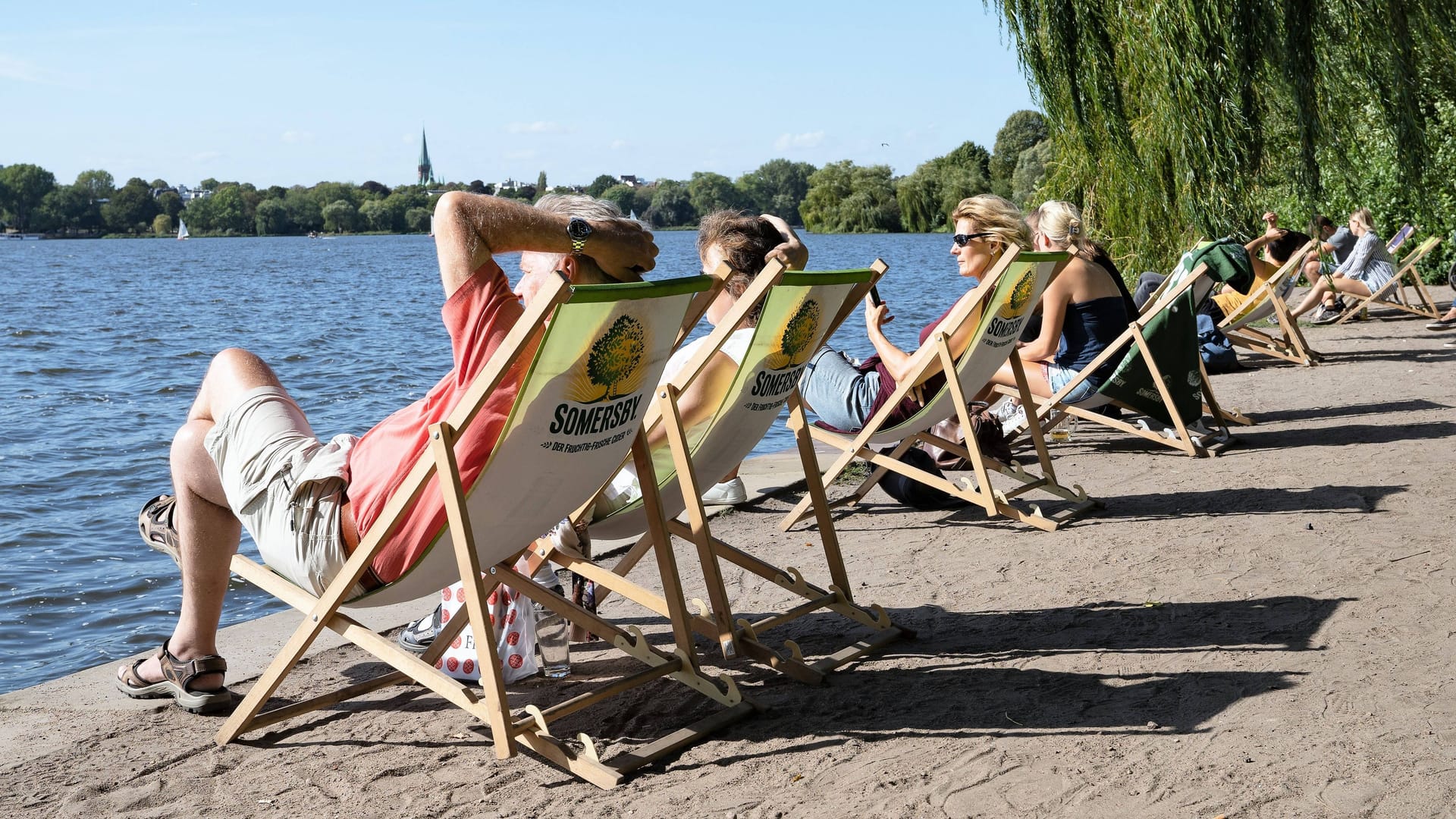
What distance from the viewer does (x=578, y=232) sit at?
3.02 m

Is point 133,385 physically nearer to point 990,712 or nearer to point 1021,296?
point 1021,296

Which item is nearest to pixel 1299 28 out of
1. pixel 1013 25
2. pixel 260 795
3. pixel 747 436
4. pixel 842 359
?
pixel 1013 25

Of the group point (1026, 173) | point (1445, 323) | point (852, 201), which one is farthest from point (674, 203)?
point (1445, 323)

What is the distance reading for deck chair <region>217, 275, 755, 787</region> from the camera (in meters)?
2.70

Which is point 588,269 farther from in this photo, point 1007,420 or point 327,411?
point 327,411

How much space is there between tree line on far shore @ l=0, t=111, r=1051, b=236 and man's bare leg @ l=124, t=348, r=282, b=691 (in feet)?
3.05

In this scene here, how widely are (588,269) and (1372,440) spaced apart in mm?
5136

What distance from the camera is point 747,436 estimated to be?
3828 millimetres

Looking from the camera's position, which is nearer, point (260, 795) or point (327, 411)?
point (260, 795)

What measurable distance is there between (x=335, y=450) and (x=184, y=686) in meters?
0.77

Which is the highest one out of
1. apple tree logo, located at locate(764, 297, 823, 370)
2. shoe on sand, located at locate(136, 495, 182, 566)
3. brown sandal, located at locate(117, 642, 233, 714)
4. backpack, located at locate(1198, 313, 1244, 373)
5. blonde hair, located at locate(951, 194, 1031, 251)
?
blonde hair, located at locate(951, 194, 1031, 251)

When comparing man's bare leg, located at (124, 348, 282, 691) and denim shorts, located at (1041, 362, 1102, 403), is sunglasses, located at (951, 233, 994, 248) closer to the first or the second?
denim shorts, located at (1041, 362, 1102, 403)

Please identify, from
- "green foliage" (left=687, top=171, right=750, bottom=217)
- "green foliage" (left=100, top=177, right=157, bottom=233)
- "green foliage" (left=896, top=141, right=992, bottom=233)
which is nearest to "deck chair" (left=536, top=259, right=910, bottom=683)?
"green foliage" (left=896, top=141, right=992, bottom=233)

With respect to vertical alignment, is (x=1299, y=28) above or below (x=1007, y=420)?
above
